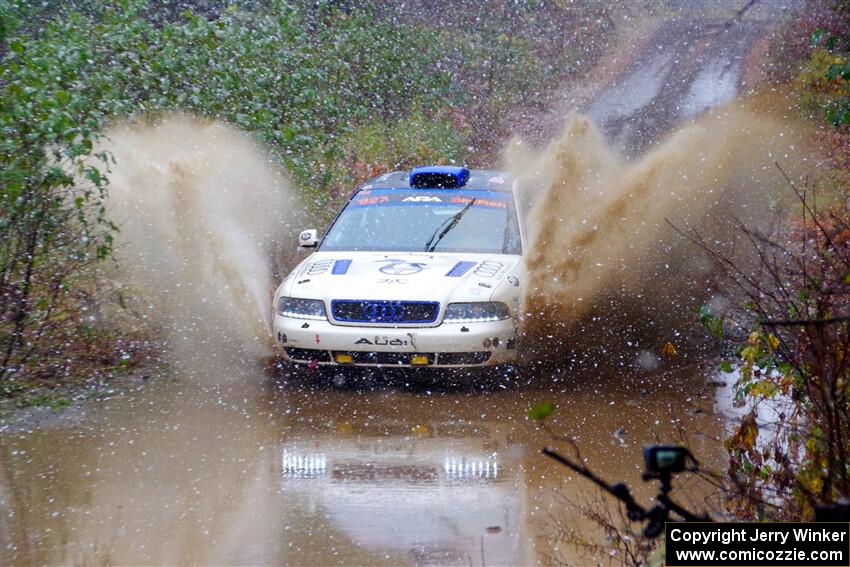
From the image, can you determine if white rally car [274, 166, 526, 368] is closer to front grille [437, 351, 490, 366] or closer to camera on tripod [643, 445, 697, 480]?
front grille [437, 351, 490, 366]

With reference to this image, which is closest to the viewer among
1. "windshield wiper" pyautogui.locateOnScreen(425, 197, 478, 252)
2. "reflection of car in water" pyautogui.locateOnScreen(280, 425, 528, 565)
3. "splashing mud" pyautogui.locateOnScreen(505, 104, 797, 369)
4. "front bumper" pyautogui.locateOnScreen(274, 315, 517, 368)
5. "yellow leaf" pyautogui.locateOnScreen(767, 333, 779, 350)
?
"reflection of car in water" pyautogui.locateOnScreen(280, 425, 528, 565)

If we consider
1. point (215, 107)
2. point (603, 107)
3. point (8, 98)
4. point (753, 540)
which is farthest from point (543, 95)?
point (753, 540)

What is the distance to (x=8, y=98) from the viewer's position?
10.4 meters

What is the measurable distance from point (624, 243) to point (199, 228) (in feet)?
17.6

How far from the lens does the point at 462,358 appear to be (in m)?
8.96

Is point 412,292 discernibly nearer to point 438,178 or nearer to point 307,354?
point 307,354

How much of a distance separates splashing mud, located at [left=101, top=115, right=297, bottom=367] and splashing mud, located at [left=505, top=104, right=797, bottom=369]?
2.89 metres

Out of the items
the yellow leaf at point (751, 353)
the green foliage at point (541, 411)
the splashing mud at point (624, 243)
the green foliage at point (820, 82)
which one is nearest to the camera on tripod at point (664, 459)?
the green foliage at point (541, 411)

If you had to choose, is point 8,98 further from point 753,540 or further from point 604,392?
point 753,540

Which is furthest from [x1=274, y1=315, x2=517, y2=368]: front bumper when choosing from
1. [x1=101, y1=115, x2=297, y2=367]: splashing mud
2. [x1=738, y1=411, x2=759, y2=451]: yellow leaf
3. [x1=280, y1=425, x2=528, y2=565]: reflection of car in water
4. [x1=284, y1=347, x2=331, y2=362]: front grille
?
[x1=738, y1=411, x2=759, y2=451]: yellow leaf

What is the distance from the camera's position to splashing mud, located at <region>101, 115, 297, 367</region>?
11.6 meters

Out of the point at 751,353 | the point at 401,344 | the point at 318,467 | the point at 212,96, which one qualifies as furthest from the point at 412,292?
the point at 212,96

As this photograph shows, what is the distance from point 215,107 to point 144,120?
4.15 feet

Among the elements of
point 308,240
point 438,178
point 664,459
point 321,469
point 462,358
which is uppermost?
point 438,178
